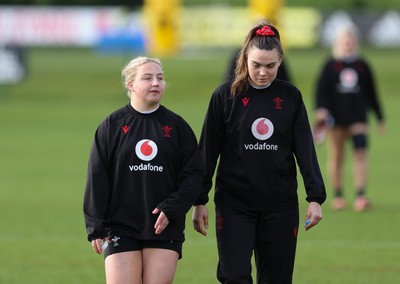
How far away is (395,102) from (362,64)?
18842 millimetres

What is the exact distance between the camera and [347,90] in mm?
14141

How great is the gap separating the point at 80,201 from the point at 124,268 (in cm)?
838

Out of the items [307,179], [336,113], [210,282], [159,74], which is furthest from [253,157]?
[336,113]

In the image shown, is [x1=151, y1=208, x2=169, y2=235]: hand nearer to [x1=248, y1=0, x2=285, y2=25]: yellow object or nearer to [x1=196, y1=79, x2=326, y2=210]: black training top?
[x1=196, y1=79, x2=326, y2=210]: black training top

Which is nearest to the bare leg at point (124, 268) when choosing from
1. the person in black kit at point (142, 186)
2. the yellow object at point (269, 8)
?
the person in black kit at point (142, 186)

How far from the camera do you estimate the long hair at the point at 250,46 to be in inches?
279

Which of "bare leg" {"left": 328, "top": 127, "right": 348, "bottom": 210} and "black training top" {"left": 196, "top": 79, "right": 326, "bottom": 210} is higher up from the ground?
"black training top" {"left": 196, "top": 79, "right": 326, "bottom": 210}

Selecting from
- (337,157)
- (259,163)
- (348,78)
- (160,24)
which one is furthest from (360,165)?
(160,24)

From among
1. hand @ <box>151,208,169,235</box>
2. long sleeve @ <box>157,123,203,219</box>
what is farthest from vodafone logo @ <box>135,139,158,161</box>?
hand @ <box>151,208,169,235</box>

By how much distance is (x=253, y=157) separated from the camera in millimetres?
7137

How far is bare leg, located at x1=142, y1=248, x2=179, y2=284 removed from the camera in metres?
6.82

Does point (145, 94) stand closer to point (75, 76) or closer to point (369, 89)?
point (369, 89)

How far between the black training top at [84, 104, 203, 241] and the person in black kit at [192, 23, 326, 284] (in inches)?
11.3

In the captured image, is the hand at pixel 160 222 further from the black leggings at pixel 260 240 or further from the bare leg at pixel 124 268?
the black leggings at pixel 260 240
